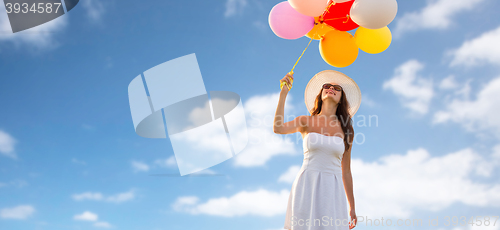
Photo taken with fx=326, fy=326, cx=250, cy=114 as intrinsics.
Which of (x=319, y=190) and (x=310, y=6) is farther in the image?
(x=310, y=6)

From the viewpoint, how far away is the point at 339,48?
12.6 ft

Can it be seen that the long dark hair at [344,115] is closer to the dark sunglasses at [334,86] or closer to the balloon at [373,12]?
the dark sunglasses at [334,86]

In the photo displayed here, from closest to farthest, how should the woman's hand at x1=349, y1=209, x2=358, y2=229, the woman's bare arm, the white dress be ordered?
1. the white dress
2. the woman's bare arm
3. the woman's hand at x1=349, y1=209, x2=358, y2=229

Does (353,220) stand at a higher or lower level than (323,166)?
lower

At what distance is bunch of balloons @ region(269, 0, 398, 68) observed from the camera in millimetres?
3393

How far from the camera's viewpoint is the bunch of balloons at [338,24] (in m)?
3.39

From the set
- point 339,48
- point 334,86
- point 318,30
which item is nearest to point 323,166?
point 334,86

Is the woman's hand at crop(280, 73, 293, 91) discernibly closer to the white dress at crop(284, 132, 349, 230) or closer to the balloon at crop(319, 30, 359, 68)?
the white dress at crop(284, 132, 349, 230)

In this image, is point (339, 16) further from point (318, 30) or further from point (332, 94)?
point (332, 94)

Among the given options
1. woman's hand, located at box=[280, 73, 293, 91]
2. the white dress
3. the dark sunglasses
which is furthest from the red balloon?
the white dress

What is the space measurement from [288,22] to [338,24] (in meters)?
0.62

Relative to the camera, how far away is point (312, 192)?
2904 mm

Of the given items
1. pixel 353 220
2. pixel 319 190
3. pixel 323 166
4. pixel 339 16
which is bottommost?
pixel 353 220

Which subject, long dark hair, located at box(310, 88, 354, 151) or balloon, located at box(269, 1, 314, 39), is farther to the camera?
balloon, located at box(269, 1, 314, 39)
